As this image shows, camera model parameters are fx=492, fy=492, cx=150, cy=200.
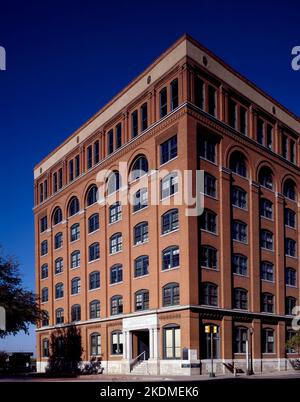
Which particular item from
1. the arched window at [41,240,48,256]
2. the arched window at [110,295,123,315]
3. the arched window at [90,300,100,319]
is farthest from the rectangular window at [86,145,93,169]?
the arched window at [110,295,123,315]

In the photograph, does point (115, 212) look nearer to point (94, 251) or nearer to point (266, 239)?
point (94, 251)

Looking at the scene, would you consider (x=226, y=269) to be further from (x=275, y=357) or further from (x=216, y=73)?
(x=216, y=73)

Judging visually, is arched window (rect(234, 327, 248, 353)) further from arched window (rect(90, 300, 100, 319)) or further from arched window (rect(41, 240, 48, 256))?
arched window (rect(41, 240, 48, 256))

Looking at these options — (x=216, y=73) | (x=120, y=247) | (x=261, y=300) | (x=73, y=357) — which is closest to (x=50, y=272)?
(x=73, y=357)

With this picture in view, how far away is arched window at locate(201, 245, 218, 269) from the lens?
40125 millimetres

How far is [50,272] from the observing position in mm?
63375

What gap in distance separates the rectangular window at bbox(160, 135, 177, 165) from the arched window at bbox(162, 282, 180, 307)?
35.1 feet

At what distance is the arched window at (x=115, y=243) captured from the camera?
159ft

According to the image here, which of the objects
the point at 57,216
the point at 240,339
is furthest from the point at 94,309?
the point at 240,339

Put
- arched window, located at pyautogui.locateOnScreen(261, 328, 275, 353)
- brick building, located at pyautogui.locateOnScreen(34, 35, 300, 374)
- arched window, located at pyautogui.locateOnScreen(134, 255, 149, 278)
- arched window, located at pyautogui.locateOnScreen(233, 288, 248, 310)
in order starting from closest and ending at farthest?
brick building, located at pyautogui.locateOnScreen(34, 35, 300, 374) → arched window, located at pyautogui.locateOnScreen(233, 288, 248, 310) → arched window, located at pyautogui.locateOnScreen(134, 255, 149, 278) → arched window, located at pyautogui.locateOnScreen(261, 328, 275, 353)

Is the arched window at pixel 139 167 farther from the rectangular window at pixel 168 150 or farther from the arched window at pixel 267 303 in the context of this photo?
the arched window at pixel 267 303

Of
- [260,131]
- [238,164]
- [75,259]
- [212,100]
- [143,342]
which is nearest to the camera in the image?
[212,100]

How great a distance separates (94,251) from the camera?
5338cm

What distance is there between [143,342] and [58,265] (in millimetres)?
20783
